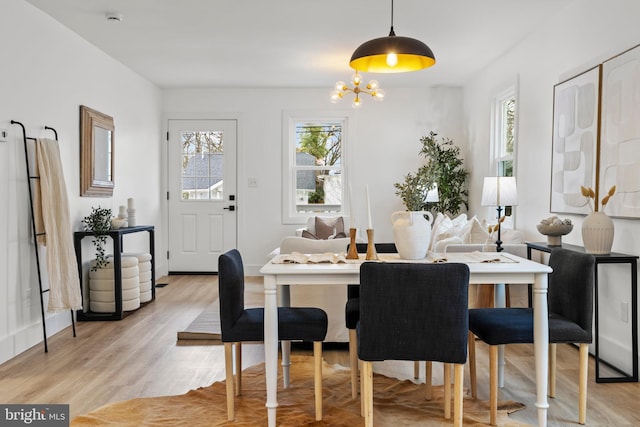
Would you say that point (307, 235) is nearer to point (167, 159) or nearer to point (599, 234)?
point (167, 159)

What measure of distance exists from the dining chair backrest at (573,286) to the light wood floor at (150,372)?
0.49 meters

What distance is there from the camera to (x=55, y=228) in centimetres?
422

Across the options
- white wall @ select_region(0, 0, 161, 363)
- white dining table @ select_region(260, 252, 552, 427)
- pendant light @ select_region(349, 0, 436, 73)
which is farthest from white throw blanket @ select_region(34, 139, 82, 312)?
pendant light @ select_region(349, 0, 436, 73)

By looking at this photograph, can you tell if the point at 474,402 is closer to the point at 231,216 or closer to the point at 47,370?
the point at 47,370

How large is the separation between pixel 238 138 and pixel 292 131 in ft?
2.39

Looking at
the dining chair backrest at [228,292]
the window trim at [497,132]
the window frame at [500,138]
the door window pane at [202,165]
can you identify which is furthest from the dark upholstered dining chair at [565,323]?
the door window pane at [202,165]

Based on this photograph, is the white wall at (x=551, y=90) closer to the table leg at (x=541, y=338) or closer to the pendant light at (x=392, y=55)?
the table leg at (x=541, y=338)

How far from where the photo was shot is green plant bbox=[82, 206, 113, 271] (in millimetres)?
4953

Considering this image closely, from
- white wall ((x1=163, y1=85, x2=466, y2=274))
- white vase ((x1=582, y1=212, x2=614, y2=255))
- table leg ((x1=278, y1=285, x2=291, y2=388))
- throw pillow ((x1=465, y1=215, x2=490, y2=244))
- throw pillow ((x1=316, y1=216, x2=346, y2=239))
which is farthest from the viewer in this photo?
white wall ((x1=163, y1=85, x2=466, y2=274))

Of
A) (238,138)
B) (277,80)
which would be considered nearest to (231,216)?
(238,138)

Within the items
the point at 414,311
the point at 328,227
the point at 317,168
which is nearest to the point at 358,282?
the point at 414,311

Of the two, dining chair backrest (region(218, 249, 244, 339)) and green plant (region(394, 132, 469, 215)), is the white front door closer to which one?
green plant (region(394, 132, 469, 215))

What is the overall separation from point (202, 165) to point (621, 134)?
546cm

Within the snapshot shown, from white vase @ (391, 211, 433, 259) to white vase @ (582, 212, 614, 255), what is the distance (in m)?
1.10
